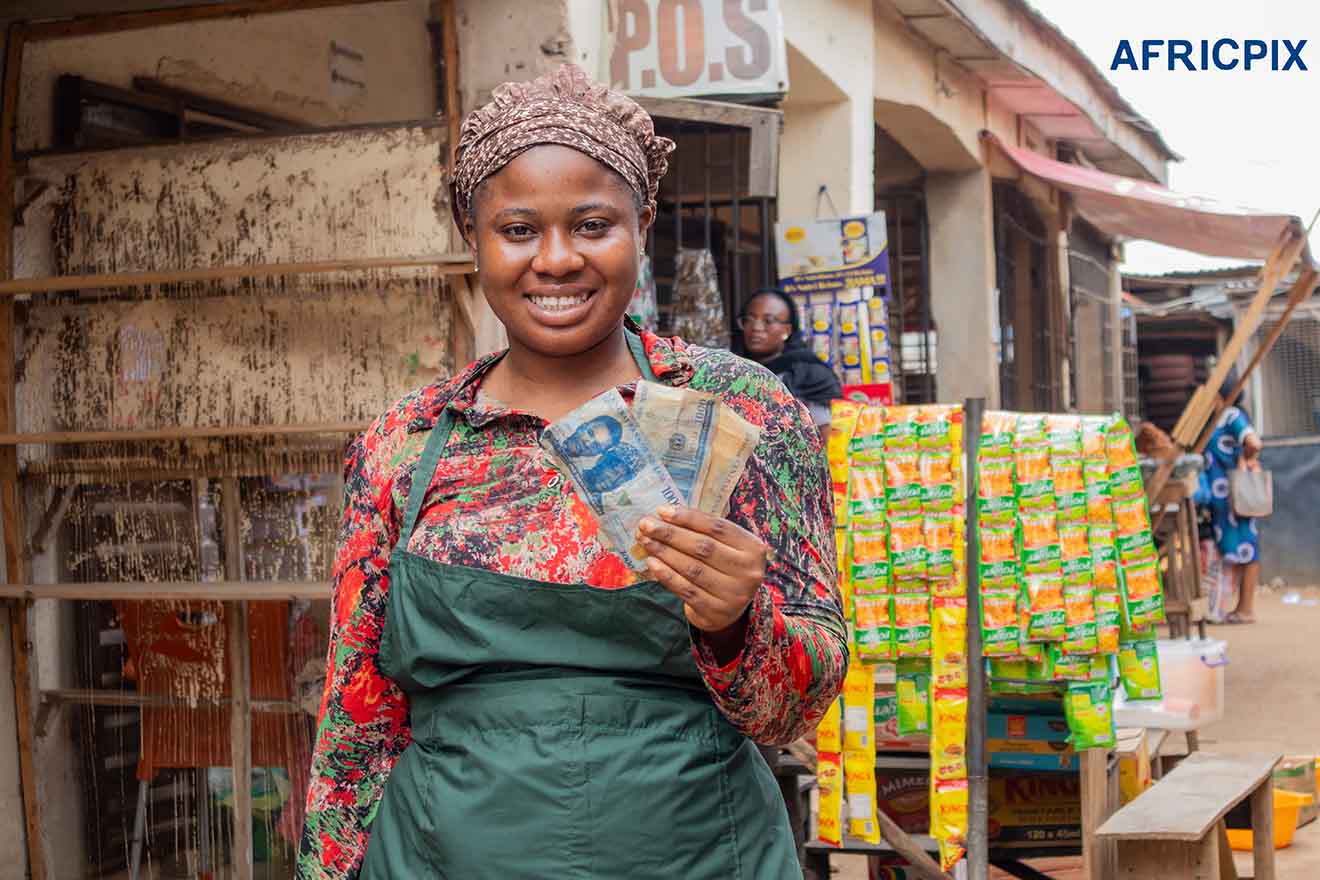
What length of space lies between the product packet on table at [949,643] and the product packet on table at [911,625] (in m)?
0.02

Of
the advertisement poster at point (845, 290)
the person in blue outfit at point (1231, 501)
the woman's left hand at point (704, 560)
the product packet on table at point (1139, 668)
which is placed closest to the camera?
the woman's left hand at point (704, 560)

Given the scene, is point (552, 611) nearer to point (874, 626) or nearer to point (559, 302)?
point (559, 302)

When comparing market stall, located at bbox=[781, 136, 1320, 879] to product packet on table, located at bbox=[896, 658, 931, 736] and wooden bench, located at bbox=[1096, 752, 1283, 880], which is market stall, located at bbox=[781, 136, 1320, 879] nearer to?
product packet on table, located at bbox=[896, 658, 931, 736]

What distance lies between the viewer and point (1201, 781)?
4676 millimetres

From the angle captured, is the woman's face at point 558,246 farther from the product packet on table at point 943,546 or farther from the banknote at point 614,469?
the product packet on table at point 943,546

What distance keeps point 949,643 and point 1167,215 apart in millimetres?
6286

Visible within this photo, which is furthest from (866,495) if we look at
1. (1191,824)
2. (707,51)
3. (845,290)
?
(845,290)

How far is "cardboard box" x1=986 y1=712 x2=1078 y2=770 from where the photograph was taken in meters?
4.58

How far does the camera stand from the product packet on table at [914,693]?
165 inches

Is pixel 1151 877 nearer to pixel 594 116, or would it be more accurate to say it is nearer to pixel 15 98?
pixel 594 116

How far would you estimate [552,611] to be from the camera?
1.57 meters

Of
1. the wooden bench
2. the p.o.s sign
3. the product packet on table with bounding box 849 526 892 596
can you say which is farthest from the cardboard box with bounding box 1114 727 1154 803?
the p.o.s sign

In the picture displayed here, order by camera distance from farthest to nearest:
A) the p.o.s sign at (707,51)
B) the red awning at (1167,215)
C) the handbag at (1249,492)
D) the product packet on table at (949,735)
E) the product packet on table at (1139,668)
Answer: the handbag at (1249,492)
the red awning at (1167,215)
the p.o.s sign at (707,51)
the product packet on table at (1139,668)
the product packet on table at (949,735)

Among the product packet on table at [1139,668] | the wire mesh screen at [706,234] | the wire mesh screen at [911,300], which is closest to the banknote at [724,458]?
the product packet on table at [1139,668]
